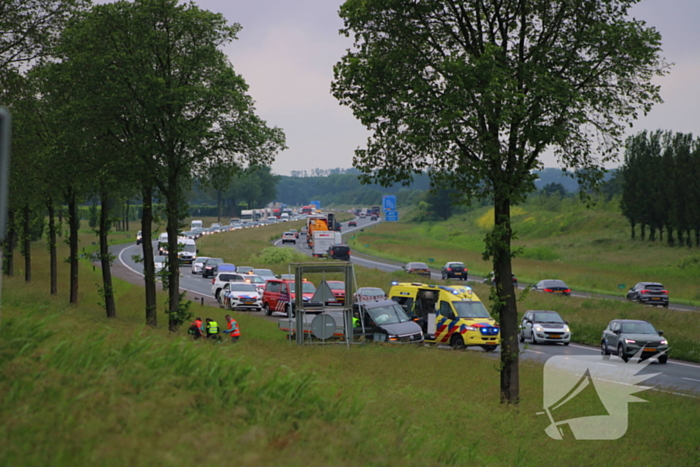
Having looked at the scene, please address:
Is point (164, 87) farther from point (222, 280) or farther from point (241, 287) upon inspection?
point (222, 280)

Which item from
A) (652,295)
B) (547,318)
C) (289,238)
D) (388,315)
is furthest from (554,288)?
(289,238)

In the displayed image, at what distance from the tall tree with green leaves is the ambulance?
10077 mm

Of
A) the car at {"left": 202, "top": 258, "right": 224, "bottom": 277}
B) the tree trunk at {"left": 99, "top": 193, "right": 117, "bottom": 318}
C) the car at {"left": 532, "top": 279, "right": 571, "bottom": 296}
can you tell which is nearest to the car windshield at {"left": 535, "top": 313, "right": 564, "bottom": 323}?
the tree trunk at {"left": 99, "top": 193, "right": 117, "bottom": 318}

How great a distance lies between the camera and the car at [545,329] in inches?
1155

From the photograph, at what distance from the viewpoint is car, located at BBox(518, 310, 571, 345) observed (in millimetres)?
29344

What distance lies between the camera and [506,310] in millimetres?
14414

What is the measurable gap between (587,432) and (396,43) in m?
8.42

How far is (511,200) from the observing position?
45.4 ft

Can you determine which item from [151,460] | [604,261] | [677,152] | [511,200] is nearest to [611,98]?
[511,200]

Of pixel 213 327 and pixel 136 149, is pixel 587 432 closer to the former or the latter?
pixel 213 327

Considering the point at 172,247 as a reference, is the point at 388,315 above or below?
below

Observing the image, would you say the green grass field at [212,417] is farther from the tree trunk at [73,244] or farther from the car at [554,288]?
the car at [554,288]

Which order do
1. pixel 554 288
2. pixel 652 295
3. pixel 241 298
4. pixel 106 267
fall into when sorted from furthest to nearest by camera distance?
pixel 554 288 < pixel 652 295 < pixel 241 298 < pixel 106 267

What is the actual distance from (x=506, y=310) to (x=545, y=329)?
1602cm
